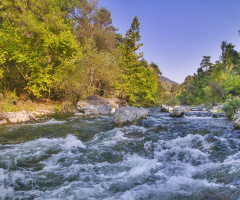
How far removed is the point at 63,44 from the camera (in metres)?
14.0

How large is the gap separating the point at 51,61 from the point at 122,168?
13663mm

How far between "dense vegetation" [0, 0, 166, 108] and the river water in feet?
28.2

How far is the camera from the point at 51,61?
47.3ft

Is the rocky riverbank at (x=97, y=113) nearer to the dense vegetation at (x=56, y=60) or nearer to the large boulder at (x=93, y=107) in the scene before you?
the large boulder at (x=93, y=107)

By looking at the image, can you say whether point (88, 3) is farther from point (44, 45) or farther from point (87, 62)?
point (44, 45)

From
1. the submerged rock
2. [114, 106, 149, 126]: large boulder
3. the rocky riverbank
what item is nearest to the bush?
the rocky riverbank

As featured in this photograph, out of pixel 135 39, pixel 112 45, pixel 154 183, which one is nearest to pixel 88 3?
pixel 112 45

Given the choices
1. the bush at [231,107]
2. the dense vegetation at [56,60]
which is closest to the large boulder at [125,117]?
the bush at [231,107]

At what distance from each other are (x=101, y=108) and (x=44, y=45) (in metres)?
7.53

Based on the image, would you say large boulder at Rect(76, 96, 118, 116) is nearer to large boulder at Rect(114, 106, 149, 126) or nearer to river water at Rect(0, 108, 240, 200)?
large boulder at Rect(114, 106, 149, 126)

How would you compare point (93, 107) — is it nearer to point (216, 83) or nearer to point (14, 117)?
point (14, 117)

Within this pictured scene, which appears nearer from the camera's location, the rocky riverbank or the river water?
the river water

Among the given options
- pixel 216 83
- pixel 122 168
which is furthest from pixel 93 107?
pixel 216 83

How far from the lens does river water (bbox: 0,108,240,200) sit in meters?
2.85
